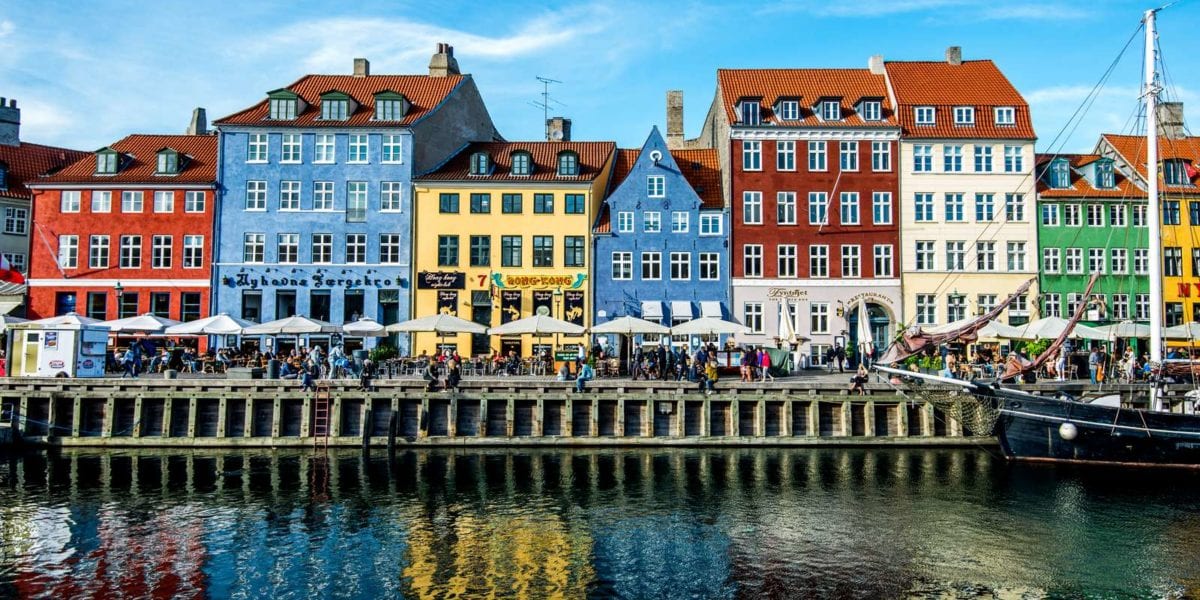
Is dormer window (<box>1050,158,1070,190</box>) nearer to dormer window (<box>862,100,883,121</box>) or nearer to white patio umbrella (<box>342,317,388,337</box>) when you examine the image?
dormer window (<box>862,100,883,121</box>)

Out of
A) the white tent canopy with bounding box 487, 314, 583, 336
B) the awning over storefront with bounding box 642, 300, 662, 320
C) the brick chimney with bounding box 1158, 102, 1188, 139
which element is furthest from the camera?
the brick chimney with bounding box 1158, 102, 1188, 139

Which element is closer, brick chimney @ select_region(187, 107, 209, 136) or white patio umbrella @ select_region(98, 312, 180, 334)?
white patio umbrella @ select_region(98, 312, 180, 334)

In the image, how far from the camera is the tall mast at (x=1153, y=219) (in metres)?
30.9

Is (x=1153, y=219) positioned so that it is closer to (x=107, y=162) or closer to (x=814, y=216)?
(x=814, y=216)

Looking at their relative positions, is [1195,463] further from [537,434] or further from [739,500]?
[537,434]

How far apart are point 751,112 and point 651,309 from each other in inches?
498

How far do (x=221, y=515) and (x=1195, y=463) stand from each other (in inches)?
1214

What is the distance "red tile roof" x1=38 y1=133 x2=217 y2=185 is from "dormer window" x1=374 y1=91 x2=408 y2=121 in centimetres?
1007

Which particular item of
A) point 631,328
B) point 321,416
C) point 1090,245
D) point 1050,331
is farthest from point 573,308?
point 1090,245

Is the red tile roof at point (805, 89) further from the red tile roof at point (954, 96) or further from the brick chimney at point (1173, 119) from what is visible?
the brick chimney at point (1173, 119)

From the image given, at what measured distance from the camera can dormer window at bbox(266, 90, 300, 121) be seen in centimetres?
4991

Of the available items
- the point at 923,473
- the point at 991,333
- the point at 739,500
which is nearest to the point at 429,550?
the point at 739,500

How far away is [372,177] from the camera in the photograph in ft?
162

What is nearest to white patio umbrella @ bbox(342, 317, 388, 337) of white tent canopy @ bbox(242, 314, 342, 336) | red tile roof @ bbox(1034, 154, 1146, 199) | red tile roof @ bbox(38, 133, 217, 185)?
white tent canopy @ bbox(242, 314, 342, 336)
